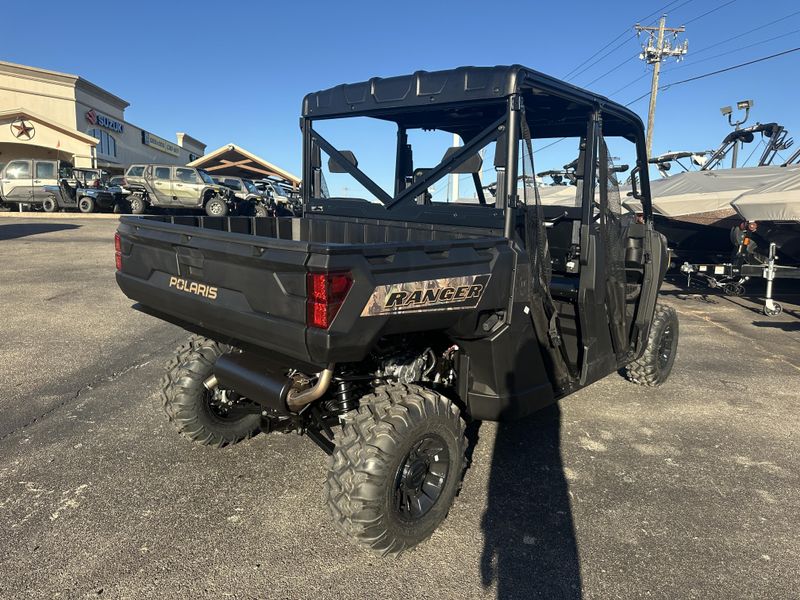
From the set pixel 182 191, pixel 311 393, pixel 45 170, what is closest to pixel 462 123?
pixel 311 393

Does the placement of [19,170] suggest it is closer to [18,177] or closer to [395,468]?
[18,177]

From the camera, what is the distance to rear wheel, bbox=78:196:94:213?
22.5m

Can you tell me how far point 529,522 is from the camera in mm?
3020

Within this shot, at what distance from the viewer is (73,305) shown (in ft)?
25.6

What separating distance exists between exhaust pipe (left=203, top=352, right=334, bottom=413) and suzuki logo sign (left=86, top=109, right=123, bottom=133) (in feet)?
129

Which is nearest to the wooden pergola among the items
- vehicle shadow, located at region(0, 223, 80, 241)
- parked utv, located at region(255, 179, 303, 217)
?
parked utv, located at region(255, 179, 303, 217)

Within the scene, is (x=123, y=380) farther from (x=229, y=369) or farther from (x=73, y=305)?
(x=73, y=305)

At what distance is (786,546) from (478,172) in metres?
2.61

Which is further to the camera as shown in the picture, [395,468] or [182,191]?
[182,191]

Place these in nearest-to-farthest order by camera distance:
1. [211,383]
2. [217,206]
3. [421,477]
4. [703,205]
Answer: [421,477]
[211,383]
[703,205]
[217,206]

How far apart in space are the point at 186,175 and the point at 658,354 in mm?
20113

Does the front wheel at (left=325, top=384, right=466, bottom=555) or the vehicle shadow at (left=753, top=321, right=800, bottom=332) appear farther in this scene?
the vehicle shadow at (left=753, top=321, right=800, bottom=332)

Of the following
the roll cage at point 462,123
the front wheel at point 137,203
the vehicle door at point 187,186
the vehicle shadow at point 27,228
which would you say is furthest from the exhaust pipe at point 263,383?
the front wheel at point 137,203

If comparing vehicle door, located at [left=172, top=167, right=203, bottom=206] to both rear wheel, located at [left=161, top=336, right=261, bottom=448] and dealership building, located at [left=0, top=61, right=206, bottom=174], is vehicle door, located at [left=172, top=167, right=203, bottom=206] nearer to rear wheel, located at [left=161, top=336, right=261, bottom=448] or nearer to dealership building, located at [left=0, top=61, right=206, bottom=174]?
dealership building, located at [left=0, top=61, right=206, bottom=174]
